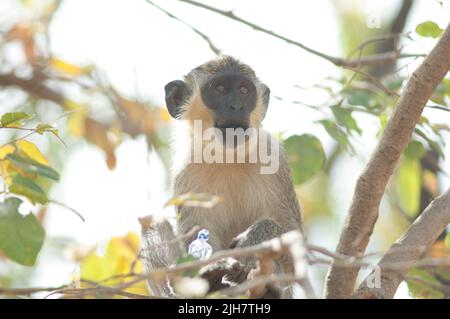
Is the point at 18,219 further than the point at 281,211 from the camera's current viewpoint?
No

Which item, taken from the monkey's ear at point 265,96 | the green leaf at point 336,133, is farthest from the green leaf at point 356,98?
the monkey's ear at point 265,96

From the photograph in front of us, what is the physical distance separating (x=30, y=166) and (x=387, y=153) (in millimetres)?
2842

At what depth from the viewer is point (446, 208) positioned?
6.87m

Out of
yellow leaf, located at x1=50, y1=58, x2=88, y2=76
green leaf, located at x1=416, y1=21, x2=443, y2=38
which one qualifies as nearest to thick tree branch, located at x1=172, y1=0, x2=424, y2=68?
green leaf, located at x1=416, y1=21, x2=443, y2=38

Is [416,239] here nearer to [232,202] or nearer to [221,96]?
[232,202]

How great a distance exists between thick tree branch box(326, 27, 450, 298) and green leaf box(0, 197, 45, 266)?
7.85 ft

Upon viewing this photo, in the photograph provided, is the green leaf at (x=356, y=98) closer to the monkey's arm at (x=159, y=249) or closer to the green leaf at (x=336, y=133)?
the green leaf at (x=336, y=133)

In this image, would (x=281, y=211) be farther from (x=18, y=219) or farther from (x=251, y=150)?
(x=18, y=219)

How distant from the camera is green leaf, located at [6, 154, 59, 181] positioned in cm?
547

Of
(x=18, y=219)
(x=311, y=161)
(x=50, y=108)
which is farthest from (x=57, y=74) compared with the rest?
(x=18, y=219)

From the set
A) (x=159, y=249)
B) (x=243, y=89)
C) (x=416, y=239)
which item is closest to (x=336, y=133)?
(x=243, y=89)

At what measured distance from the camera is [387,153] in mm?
6609
